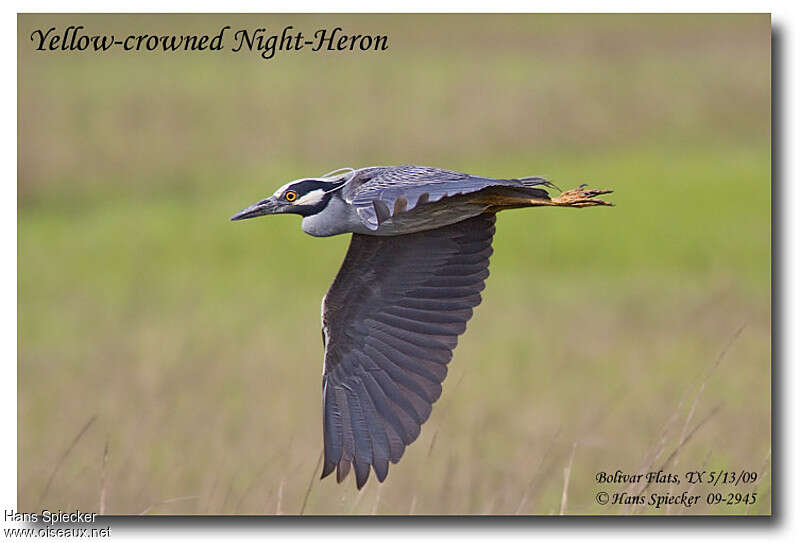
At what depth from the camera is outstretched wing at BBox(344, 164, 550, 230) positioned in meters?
2.60

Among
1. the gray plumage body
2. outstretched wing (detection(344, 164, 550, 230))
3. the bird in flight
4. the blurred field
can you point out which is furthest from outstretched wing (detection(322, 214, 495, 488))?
the blurred field

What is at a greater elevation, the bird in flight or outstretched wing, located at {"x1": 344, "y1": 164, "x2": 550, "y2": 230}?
outstretched wing, located at {"x1": 344, "y1": 164, "x2": 550, "y2": 230}

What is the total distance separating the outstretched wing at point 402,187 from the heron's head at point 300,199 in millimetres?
53

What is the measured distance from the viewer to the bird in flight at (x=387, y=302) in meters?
2.96

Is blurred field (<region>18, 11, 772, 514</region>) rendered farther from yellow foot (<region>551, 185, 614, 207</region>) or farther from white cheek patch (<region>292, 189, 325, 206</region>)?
yellow foot (<region>551, 185, 614, 207</region>)

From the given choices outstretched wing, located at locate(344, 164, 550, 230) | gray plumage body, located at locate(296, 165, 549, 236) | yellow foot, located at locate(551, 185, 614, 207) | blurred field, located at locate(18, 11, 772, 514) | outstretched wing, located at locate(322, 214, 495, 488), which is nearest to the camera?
outstretched wing, located at locate(344, 164, 550, 230)

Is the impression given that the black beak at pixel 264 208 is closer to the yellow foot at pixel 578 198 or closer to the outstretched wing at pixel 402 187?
the outstretched wing at pixel 402 187

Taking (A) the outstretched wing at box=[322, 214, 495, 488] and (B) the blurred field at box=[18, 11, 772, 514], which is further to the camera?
(B) the blurred field at box=[18, 11, 772, 514]

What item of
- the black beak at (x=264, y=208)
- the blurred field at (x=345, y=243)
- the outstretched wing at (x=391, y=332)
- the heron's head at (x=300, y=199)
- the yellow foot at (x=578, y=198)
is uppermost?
the yellow foot at (x=578, y=198)

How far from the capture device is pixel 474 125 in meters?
8.48

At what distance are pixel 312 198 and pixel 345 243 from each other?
210 inches

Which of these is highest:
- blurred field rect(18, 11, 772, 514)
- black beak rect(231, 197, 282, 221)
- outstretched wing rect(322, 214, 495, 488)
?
black beak rect(231, 197, 282, 221)

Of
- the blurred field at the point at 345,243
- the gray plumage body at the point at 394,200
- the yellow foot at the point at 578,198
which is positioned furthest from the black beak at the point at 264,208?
the blurred field at the point at 345,243

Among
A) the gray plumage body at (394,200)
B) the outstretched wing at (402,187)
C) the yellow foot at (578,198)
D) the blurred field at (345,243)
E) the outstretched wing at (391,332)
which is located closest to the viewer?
the outstretched wing at (402,187)
